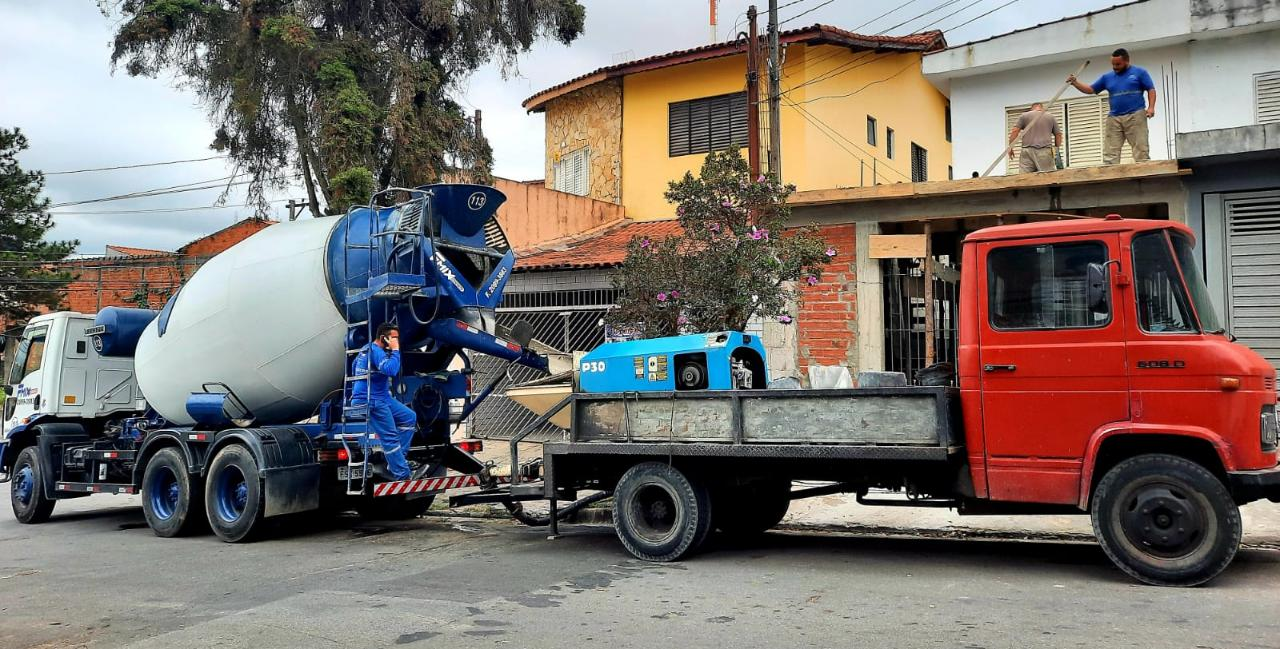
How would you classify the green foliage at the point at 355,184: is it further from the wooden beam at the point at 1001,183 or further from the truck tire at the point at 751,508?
the truck tire at the point at 751,508

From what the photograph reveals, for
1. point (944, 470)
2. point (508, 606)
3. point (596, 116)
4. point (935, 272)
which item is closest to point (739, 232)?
point (935, 272)

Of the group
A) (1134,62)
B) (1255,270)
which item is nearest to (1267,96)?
(1134,62)

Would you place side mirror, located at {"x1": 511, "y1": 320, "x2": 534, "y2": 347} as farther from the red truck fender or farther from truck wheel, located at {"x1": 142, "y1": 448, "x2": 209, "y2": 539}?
the red truck fender

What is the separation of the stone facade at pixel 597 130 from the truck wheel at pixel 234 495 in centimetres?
1383

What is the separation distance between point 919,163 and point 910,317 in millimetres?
11986

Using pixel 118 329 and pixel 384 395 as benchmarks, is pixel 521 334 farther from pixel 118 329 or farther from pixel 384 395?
pixel 118 329

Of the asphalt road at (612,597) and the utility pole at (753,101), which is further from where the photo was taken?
the utility pole at (753,101)

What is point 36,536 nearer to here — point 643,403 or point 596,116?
point 643,403

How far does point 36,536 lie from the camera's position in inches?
433

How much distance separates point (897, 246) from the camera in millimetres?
13250

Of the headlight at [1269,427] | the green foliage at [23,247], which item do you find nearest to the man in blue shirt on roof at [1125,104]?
the headlight at [1269,427]

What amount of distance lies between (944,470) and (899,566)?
88cm

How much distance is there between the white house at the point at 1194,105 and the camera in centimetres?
1145

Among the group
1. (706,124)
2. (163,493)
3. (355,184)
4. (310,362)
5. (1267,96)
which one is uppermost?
(706,124)
